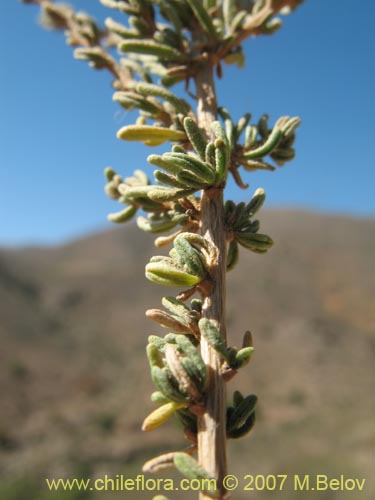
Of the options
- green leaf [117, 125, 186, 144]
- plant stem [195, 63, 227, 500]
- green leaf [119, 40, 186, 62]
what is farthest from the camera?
green leaf [119, 40, 186, 62]

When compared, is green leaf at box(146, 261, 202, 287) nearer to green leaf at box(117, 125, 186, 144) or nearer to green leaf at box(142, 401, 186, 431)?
green leaf at box(142, 401, 186, 431)

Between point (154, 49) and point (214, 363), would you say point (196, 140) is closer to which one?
point (154, 49)

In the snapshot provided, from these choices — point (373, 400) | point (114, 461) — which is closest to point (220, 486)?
point (114, 461)

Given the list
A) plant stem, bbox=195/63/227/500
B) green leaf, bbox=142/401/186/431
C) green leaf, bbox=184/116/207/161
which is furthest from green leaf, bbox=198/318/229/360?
green leaf, bbox=184/116/207/161

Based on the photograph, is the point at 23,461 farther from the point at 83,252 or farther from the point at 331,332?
the point at 83,252

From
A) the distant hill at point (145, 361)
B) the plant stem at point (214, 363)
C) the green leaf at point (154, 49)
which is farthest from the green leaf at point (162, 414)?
the distant hill at point (145, 361)

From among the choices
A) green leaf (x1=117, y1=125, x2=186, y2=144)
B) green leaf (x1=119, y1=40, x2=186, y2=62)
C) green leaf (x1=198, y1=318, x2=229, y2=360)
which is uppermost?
green leaf (x1=119, y1=40, x2=186, y2=62)

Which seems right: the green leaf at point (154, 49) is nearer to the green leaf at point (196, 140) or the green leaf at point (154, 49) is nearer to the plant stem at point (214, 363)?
the plant stem at point (214, 363)
